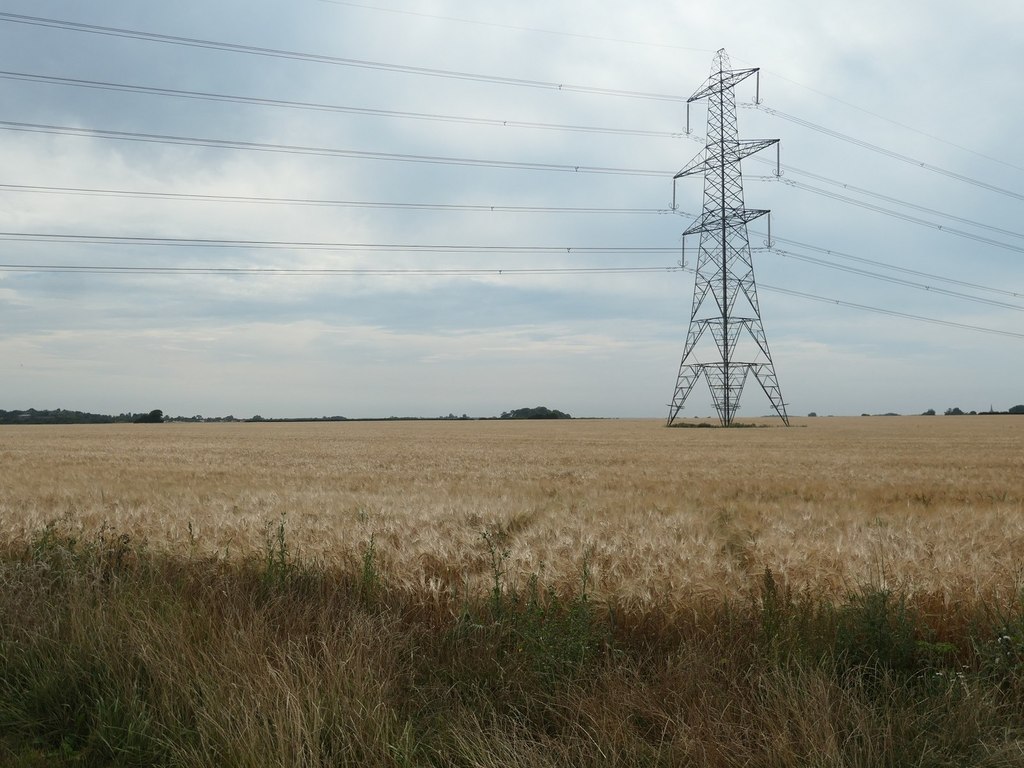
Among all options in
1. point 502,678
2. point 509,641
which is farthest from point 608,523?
point 502,678

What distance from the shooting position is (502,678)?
3799 millimetres

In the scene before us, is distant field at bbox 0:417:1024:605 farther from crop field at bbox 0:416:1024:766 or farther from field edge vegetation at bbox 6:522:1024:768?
field edge vegetation at bbox 6:522:1024:768

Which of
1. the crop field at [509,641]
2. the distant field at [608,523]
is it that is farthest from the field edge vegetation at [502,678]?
the distant field at [608,523]

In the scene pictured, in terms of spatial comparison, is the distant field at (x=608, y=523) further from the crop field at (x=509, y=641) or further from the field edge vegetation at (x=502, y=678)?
the field edge vegetation at (x=502, y=678)

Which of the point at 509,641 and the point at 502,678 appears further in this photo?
the point at 509,641

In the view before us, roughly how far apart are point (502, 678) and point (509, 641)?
0.53 meters

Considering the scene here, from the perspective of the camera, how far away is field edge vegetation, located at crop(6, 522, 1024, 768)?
10.1 ft

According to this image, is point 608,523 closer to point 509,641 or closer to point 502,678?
point 509,641

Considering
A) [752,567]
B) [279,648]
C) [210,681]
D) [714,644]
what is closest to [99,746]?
[210,681]

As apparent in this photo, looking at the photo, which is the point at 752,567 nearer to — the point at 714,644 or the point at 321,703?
the point at 714,644

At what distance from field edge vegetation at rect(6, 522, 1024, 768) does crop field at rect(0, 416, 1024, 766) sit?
0.07 feet

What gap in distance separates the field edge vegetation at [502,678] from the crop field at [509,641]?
21 millimetres

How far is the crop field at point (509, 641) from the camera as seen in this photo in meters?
3.15

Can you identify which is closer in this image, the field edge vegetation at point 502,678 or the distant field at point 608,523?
the field edge vegetation at point 502,678
